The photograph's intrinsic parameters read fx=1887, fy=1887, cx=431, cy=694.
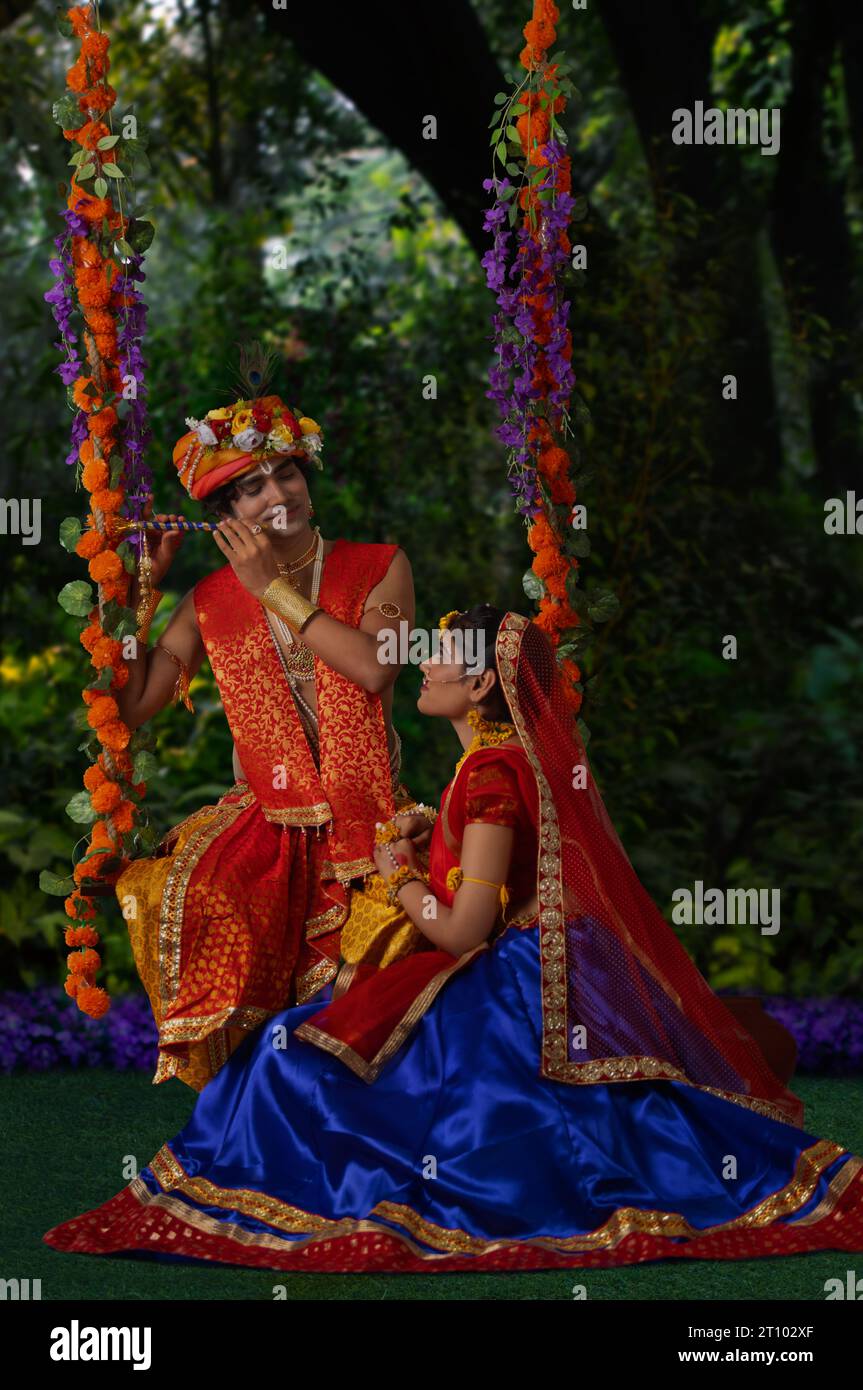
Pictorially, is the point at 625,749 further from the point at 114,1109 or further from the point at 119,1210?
the point at 119,1210

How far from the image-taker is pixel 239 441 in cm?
438

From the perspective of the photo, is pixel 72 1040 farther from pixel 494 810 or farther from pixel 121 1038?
pixel 494 810

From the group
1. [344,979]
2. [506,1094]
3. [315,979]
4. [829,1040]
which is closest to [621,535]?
[829,1040]

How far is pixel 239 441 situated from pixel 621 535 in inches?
132

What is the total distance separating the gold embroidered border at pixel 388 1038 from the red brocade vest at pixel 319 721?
1.50 feet

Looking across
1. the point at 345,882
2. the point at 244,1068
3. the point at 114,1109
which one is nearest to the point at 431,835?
the point at 345,882

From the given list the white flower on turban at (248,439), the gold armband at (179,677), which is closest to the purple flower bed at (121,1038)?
the gold armband at (179,677)

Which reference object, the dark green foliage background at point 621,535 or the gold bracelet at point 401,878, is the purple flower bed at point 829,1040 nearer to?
the dark green foliage background at point 621,535

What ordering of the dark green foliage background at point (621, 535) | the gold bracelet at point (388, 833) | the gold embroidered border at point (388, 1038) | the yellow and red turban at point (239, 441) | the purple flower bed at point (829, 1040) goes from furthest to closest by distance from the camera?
the dark green foliage background at point (621, 535)
the purple flower bed at point (829, 1040)
the yellow and red turban at point (239, 441)
the gold bracelet at point (388, 833)
the gold embroidered border at point (388, 1038)

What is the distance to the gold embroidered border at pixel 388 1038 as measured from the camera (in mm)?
3975

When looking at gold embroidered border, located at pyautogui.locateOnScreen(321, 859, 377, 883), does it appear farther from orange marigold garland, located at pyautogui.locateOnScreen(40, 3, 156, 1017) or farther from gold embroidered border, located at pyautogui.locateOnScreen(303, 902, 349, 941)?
orange marigold garland, located at pyautogui.locateOnScreen(40, 3, 156, 1017)

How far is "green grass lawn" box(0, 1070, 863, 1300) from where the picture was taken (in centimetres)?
368

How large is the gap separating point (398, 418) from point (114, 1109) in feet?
12.7

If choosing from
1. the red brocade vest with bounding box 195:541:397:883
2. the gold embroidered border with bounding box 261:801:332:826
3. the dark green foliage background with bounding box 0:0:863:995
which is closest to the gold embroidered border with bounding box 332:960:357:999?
the red brocade vest with bounding box 195:541:397:883
